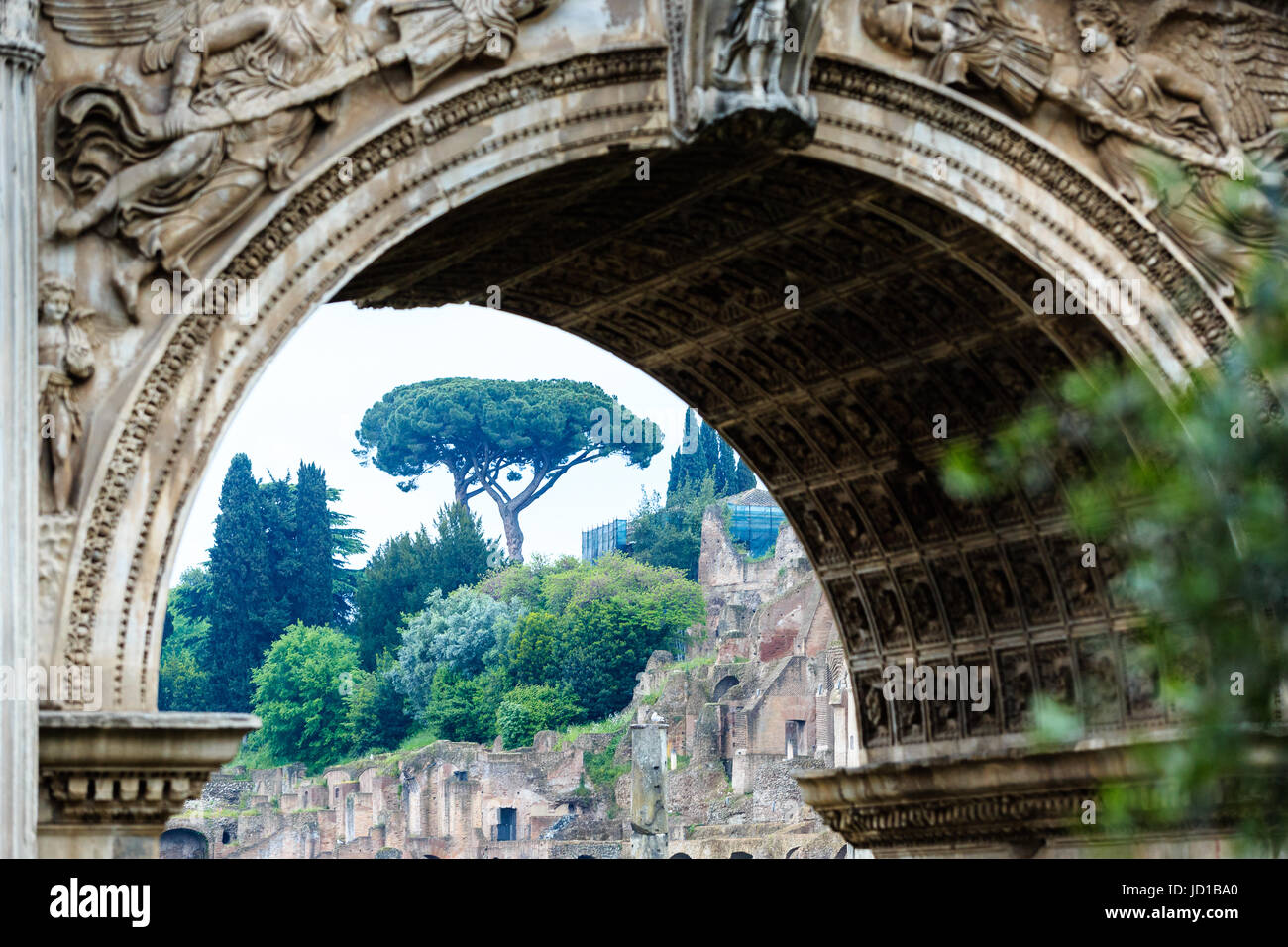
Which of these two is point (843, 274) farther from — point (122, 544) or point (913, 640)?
point (122, 544)

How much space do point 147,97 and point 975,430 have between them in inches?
260

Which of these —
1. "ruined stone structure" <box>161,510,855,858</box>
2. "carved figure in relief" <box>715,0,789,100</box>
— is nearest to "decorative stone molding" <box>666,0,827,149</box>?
"carved figure in relief" <box>715,0,789,100</box>

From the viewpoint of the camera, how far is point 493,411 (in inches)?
4739

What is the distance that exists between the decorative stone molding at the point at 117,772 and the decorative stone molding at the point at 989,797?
19.0 feet

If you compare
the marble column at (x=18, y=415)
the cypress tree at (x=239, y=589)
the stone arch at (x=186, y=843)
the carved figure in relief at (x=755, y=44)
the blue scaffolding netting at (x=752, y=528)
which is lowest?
the marble column at (x=18, y=415)

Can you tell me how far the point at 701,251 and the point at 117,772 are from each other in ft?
19.2

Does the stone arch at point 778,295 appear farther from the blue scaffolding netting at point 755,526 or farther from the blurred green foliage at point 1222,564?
the blue scaffolding netting at point 755,526

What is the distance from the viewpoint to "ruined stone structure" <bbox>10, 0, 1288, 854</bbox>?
1138 cm

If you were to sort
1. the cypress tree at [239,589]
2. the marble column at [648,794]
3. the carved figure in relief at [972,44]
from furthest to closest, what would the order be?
1. the cypress tree at [239,589]
2. the marble column at [648,794]
3. the carved figure in relief at [972,44]

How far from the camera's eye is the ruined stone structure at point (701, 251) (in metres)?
11.4

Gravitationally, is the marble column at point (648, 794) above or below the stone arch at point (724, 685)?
below

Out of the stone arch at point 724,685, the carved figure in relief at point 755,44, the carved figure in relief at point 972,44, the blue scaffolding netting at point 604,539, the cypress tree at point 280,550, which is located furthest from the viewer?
the blue scaffolding netting at point 604,539

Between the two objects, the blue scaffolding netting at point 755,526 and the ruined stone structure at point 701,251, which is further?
the blue scaffolding netting at point 755,526

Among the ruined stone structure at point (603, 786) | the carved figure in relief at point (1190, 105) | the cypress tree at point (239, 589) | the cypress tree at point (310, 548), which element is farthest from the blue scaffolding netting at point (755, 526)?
the carved figure in relief at point (1190, 105)
